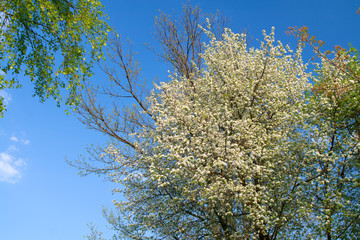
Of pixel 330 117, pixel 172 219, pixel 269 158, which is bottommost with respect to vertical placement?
pixel 172 219

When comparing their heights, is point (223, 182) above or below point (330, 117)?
below

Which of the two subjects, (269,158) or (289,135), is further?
(289,135)

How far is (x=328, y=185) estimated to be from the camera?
32.9ft

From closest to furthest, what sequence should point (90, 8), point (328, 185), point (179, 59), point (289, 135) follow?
point (328, 185)
point (289, 135)
point (90, 8)
point (179, 59)

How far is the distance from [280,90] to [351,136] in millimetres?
3667

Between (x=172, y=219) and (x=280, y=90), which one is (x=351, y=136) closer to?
(x=280, y=90)

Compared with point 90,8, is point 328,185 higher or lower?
A: lower

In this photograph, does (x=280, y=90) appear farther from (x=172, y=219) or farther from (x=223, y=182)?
(x=172, y=219)

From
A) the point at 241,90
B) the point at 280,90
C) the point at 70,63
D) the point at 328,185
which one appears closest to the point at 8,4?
the point at 70,63

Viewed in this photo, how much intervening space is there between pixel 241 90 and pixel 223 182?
4.41 m

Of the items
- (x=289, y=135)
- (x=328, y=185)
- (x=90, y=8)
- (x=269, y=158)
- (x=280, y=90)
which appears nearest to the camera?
(x=328, y=185)

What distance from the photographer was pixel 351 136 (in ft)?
34.0

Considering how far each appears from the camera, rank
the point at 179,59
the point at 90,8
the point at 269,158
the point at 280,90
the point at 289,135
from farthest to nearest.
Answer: the point at 179,59, the point at 90,8, the point at 280,90, the point at 289,135, the point at 269,158

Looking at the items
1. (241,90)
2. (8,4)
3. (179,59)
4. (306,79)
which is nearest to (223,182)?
(241,90)
